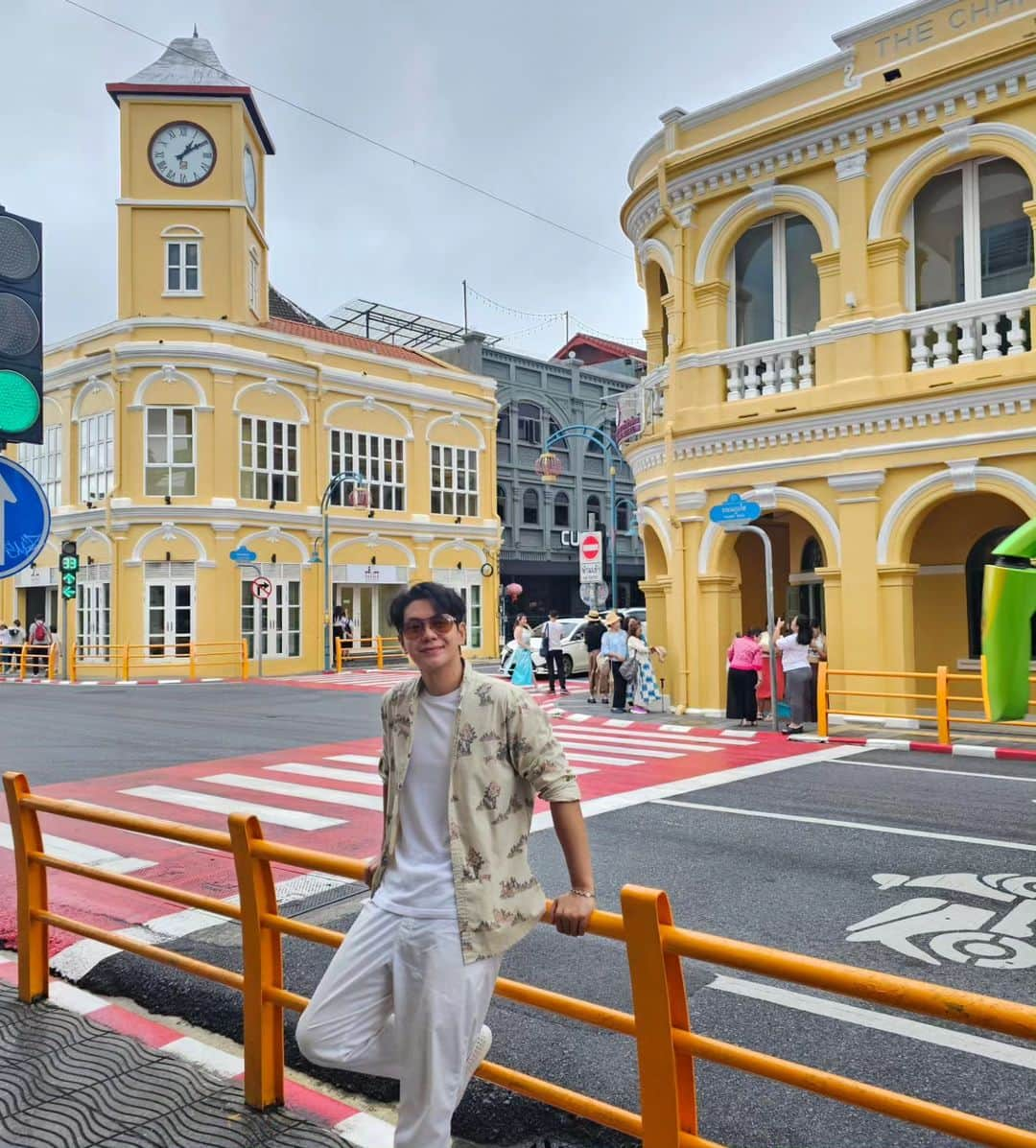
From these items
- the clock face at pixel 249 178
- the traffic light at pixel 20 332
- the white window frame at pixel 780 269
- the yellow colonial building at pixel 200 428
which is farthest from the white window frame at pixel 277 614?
the traffic light at pixel 20 332

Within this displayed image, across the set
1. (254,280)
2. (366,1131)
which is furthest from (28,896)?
(254,280)

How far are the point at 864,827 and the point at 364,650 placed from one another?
25.6 metres

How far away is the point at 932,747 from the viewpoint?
12570 mm

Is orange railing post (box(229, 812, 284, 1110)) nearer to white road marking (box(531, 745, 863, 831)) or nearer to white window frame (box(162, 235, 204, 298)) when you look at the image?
white road marking (box(531, 745, 863, 831))

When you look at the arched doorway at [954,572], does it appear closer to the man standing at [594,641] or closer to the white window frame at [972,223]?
the white window frame at [972,223]

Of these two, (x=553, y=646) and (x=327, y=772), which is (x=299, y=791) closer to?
(x=327, y=772)

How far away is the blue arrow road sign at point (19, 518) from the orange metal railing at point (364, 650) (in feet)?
84.8

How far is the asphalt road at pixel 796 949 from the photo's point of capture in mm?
3961

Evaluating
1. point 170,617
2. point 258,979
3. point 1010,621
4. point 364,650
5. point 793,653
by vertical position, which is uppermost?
point 1010,621

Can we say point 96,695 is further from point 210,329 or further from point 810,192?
point 810,192

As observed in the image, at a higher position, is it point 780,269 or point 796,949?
point 780,269

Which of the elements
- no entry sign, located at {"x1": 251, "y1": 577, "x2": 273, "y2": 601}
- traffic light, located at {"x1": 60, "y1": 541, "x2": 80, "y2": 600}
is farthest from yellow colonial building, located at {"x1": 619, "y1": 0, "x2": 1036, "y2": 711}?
traffic light, located at {"x1": 60, "y1": 541, "x2": 80, "y2": 600}

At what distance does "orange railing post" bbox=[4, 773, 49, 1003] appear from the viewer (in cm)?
473

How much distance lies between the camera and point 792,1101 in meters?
3.98
